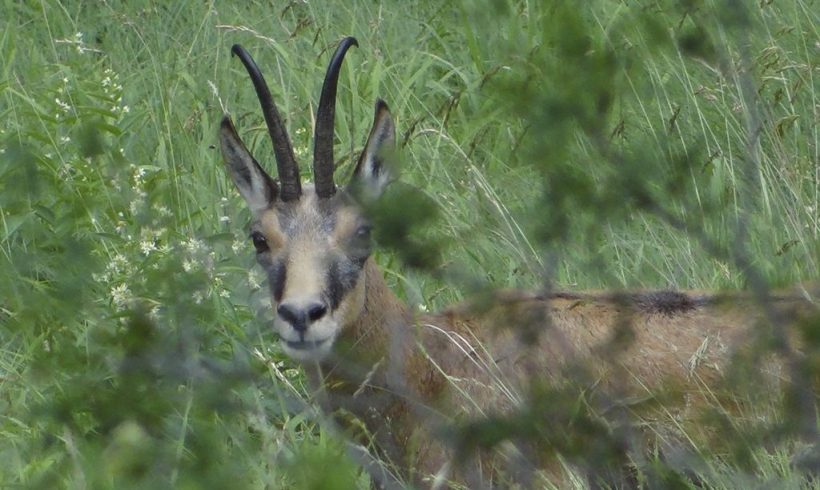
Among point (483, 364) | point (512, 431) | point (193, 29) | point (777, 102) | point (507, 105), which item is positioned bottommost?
point (193, 29)

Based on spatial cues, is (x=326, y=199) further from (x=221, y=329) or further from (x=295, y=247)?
(x=221, y=329)

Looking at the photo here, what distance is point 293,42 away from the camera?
787 cm

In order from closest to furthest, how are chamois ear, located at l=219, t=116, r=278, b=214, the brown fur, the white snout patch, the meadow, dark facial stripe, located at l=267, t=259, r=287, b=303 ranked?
the meadow < the white snout patch < the brown fur < dark facial stripe, located at l=267, t=259, r=287, b=303 < chamois ear, located at l=219, t=116, r=278, b=214

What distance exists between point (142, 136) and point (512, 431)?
204 inches

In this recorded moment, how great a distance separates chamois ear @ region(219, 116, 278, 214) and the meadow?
19cm

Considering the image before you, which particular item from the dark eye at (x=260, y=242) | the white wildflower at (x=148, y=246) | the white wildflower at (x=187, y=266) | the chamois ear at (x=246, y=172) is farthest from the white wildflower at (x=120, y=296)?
the white wildflower at (x=187, y=266)

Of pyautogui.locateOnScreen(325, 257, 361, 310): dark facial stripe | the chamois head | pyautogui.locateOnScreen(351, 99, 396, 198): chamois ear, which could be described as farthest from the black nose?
pyautogui.locateOnScreen(351, 99, 396, 198): chamois ear

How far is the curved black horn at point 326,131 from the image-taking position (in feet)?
16.2

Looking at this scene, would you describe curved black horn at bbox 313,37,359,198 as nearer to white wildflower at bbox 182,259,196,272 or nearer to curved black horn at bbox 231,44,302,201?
curved black horn at bbox 231,44,302,201

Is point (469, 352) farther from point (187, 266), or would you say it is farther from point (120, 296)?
point (187, 266)

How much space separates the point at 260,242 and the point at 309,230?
19cm

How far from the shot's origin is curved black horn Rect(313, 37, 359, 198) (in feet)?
16.2

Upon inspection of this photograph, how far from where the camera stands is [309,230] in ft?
16.1

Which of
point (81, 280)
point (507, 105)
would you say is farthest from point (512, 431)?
point (81, 280)
